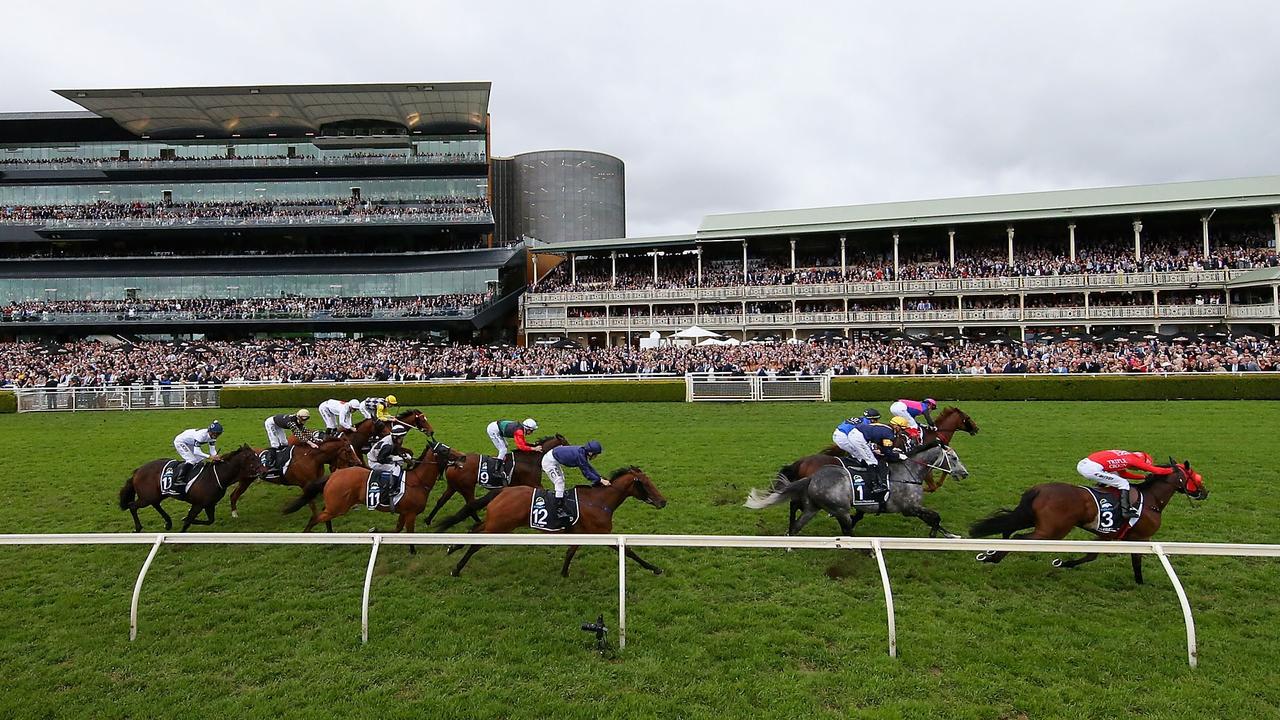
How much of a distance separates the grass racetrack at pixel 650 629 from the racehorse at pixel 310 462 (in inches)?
15.4

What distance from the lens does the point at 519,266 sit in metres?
40.1

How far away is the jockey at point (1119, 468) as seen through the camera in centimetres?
555

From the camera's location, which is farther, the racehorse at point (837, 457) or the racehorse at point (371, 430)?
the racehorse at point (371, 430)

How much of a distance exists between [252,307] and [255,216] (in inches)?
241

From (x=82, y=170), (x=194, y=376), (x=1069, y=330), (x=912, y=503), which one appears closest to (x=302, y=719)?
(x=912, y=503)

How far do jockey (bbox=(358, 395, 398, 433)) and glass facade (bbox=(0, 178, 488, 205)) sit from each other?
31847mm

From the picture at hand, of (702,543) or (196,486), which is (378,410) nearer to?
(196,486)

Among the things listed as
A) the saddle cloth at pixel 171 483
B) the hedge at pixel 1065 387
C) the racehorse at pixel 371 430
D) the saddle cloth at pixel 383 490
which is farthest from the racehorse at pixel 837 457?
the hedge at pixel 1065 387

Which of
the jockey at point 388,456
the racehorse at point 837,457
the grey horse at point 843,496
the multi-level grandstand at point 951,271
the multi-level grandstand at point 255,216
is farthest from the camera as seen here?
the multi-level grandstand at point 255,216

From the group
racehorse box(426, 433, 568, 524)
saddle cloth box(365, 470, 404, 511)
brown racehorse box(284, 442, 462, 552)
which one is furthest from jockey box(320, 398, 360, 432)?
saddle cloth box(365, 470, 404, 511)

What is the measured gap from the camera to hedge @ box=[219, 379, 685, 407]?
2009cm

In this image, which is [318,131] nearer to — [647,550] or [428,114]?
[428,114]

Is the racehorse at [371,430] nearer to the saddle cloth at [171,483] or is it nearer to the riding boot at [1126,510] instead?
the saddle cloth at [171,483]

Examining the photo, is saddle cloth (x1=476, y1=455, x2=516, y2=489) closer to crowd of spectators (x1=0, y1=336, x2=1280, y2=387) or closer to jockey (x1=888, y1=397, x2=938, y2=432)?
jockey (x1=888, y1=397, x2=938, y2=432)
